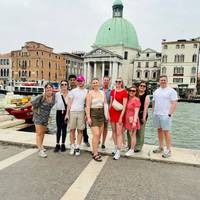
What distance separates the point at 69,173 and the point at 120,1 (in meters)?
89.3

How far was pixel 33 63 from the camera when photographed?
6838 centimetres

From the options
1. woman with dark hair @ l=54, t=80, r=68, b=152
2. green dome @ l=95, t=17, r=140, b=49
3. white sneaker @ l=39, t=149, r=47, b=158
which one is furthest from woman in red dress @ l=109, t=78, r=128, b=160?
green dome @ l=95, t=17, r=140, b=49

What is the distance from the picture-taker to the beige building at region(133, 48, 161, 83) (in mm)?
69525

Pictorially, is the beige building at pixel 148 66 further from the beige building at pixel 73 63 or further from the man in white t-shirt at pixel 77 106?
the man in white t-shirt at pixel 77 106

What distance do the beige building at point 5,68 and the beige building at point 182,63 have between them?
4901 centimetres

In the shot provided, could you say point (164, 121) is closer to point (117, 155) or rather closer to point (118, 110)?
point (118, 110)

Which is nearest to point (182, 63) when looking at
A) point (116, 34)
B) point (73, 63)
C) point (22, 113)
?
point (116, 34)

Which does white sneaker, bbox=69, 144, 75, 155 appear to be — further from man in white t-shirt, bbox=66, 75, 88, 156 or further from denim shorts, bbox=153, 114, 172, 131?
denim shorts, bbox=153, 114, 172, 131

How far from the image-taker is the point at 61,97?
214 inches

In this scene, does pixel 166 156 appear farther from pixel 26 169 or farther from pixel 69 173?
pixel 26 169

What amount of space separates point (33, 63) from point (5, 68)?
12.3m

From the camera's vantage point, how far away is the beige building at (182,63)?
193 feet

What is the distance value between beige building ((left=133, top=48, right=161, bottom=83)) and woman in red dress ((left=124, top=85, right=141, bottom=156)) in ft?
212

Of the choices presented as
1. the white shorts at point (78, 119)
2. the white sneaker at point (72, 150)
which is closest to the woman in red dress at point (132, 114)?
the white shorts at point (78, 119)
